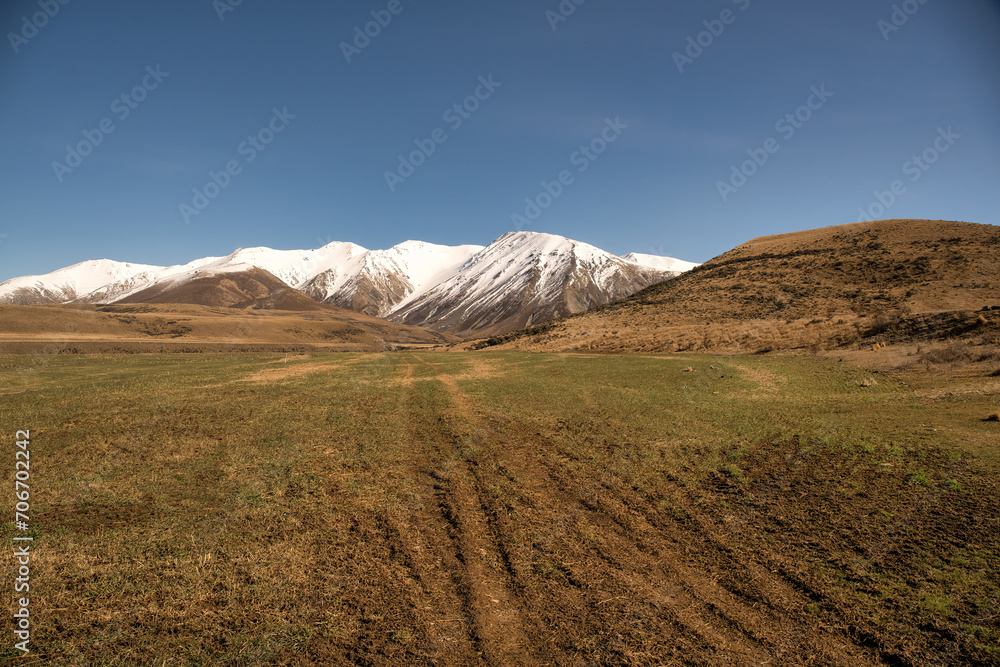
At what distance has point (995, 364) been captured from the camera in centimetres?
2395

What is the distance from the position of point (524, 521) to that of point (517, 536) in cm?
76

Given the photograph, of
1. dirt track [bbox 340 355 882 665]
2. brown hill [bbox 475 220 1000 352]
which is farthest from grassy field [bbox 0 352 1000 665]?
brown hill [bbox 475 220 1000 352]

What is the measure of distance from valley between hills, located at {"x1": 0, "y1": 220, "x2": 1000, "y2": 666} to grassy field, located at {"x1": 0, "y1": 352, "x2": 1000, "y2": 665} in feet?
0.19

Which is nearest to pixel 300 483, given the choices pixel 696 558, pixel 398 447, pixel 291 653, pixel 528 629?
pixel 398 447

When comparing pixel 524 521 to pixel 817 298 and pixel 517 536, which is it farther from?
pixel 817 298

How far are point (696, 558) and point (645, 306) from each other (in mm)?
70194

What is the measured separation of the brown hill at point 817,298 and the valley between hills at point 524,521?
729 inches

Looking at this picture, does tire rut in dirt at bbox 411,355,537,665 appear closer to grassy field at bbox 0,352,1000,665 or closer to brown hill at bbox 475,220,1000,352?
→ grassy field at bbox 0,352,1000,665

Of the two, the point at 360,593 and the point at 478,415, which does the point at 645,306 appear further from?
the point at 360,593

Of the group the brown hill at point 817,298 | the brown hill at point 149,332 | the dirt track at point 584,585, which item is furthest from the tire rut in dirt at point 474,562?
the brown hill at point 149,332

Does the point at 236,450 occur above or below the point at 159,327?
below

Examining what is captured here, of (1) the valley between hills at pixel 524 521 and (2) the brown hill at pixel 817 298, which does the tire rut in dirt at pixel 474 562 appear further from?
(2) the brown hill at pixel 817 298

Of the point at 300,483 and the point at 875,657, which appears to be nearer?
the point at 875,657

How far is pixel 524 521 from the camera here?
412 inches
